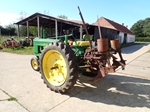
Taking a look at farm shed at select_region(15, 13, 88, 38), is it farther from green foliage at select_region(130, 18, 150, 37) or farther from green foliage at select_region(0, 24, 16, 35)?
green foliage at select_region(130, 18, 150, 37)

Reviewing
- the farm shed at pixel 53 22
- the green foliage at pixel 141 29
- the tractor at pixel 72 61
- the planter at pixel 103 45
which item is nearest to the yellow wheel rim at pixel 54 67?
the tractor at pixel 72 61

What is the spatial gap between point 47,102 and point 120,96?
165 cm

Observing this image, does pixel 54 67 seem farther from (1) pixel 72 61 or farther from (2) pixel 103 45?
(2) pixel 103 45

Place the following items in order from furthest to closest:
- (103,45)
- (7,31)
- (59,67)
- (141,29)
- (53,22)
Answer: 1. (141,29)
2. (7,31)
3. (53,22)
4. (59,67)
5. (103,45)

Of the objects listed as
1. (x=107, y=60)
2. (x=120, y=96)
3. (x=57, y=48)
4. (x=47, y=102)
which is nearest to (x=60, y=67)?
(x=57, y=48)

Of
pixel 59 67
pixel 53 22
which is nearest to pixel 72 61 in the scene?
pixel 59 67

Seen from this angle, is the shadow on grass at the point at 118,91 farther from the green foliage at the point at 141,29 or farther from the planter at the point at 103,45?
the green foliage at the point at 141,29

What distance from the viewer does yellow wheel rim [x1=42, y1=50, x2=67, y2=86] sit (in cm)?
344

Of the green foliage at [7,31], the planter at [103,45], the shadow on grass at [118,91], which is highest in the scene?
the green foliage at [7,31]

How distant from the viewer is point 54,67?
352 cm

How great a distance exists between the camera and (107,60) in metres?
3.21

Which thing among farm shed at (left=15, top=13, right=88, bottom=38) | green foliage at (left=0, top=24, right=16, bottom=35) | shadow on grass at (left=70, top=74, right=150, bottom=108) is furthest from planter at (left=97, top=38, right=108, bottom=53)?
green foliage at (left=0, top=24, right=16, bottom=35)

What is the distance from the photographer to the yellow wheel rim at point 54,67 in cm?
344

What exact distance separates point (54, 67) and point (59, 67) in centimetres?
13
